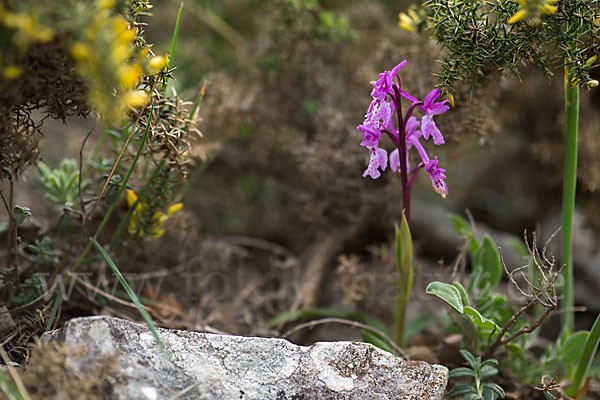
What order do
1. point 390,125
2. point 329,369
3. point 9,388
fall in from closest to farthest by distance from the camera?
1. point 9,388
2. point 329,369
3. point 390,125

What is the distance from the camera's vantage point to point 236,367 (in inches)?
53.2

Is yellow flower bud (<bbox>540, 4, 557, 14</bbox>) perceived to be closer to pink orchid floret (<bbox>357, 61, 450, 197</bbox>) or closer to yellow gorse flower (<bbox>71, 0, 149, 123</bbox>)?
pink orchid floret (<bbox>357, 61, 450, 197</bbox>)

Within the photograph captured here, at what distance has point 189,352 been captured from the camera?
1.35 meters

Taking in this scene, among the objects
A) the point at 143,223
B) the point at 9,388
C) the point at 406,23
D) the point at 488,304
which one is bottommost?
the point at 9,388

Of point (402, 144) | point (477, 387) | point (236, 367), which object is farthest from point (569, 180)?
point (236, 367)

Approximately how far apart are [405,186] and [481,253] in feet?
1.56

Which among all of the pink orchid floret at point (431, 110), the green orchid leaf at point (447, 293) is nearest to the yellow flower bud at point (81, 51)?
the pink orchid floret at point (431, 110)

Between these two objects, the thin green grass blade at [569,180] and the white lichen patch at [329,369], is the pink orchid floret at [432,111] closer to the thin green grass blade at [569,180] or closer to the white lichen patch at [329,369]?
the thin green grass blade at [569,180]

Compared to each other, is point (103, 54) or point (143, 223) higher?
point (103, 54)

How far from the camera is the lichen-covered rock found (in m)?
1.23

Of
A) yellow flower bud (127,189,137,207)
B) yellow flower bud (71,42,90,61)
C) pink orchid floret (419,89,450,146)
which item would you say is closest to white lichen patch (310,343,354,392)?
pink orchid floret (419,89,450,146)

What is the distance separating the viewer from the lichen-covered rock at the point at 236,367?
1230 mm

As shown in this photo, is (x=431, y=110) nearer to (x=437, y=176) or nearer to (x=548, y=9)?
(x=437, y=176)

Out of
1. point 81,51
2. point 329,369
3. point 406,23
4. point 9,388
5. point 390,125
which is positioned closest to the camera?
point 81,51
